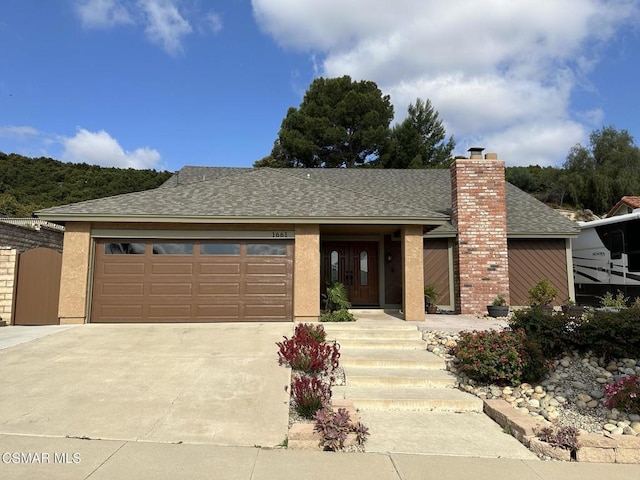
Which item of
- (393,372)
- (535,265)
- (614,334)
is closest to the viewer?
(614,334)

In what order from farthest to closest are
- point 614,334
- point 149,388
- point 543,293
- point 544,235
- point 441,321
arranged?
point 544,235, point 543,293, point 441,321, point 614,334, point 149,388

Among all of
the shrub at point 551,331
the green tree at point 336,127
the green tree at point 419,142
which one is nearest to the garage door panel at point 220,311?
the shrub at point 551,331

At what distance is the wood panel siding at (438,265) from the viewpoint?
13.7 m

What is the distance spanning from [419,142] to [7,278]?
27339mm

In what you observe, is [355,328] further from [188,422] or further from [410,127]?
[410,127]

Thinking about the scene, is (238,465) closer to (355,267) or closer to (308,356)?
(308,356)

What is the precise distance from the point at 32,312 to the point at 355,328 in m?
8.05

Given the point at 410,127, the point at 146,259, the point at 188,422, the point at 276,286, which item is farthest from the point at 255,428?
the point at 410,127

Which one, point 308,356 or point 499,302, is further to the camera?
point 499,302

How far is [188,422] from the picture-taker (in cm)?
494

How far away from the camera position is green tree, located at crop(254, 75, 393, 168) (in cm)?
2973

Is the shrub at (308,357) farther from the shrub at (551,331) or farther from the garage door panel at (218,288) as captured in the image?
the garage door panel at (218,288)

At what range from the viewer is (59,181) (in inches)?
1297

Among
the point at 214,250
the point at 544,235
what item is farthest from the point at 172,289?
the point at 544,235
